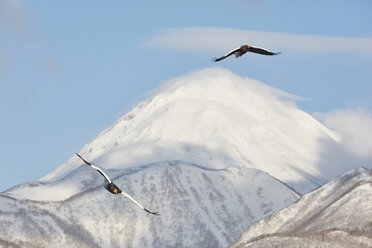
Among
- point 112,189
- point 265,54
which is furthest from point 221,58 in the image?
point 112,189

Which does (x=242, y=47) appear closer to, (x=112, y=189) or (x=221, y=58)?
(x=221, y=58)

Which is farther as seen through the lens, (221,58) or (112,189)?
(112,189)

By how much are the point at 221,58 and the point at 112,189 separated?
2163cm

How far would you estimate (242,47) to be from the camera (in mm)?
125375

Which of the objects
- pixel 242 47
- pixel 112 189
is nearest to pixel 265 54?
pixel 242 47

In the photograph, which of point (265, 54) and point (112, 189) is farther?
point (112, 189)

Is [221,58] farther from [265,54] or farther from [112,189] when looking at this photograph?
[112,189]

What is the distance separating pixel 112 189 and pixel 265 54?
23143 mm

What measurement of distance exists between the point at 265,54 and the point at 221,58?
5631 mm

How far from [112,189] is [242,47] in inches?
841

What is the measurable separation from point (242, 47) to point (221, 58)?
251 inches

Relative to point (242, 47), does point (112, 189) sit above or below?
below

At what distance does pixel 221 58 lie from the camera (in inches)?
4710

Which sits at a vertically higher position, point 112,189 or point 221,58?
point 221,58
